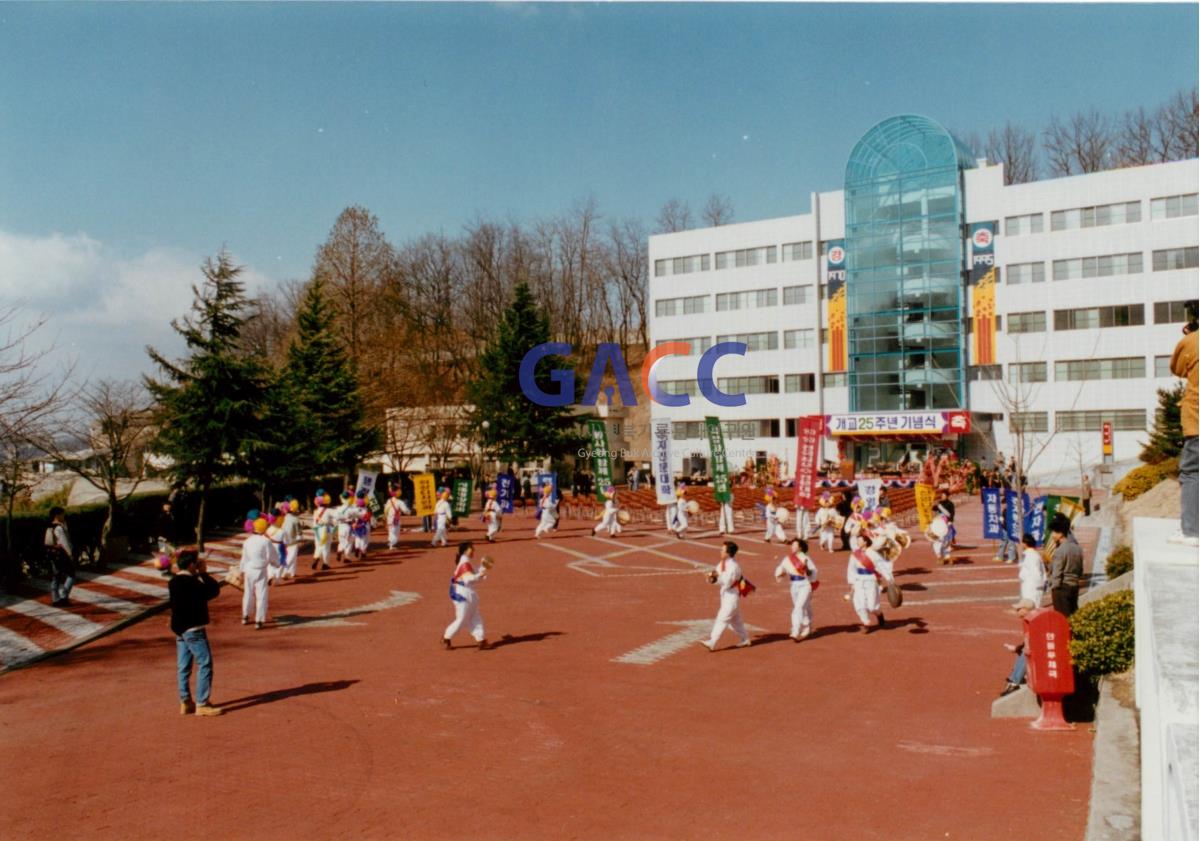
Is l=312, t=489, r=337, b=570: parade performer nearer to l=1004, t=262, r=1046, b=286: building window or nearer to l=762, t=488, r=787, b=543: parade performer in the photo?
l=762, t=488, r=787, b=543: parade performer

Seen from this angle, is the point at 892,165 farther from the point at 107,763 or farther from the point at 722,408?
the point at 107,763

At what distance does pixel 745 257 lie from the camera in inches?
2261

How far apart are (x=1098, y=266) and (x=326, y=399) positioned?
37865mm

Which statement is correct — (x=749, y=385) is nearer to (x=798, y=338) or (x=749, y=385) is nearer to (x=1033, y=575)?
(x=798, y=338)

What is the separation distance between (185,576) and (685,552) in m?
16.4

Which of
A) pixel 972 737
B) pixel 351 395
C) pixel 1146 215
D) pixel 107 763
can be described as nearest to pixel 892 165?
pixel 1146 215

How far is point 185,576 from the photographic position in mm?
10281

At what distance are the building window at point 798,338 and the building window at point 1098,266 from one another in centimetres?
1347

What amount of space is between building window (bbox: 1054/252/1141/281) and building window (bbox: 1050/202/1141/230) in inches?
66.7

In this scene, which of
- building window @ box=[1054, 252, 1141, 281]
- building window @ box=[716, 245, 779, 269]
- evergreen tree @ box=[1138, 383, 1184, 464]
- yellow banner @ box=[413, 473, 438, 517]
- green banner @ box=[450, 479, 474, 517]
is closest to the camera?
yellow banner @ box=[413, 473, 438, 517]

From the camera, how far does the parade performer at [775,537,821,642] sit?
13961mm

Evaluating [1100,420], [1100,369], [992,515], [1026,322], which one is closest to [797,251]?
[1026,322]

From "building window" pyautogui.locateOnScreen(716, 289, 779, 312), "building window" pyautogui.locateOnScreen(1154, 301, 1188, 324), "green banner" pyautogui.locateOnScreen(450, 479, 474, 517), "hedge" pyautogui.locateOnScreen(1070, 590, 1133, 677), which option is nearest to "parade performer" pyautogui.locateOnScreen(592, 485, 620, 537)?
"green banner" pyautogui.locateOnScreen(450, 479, 474, 517)

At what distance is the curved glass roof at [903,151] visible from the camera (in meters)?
50.3
